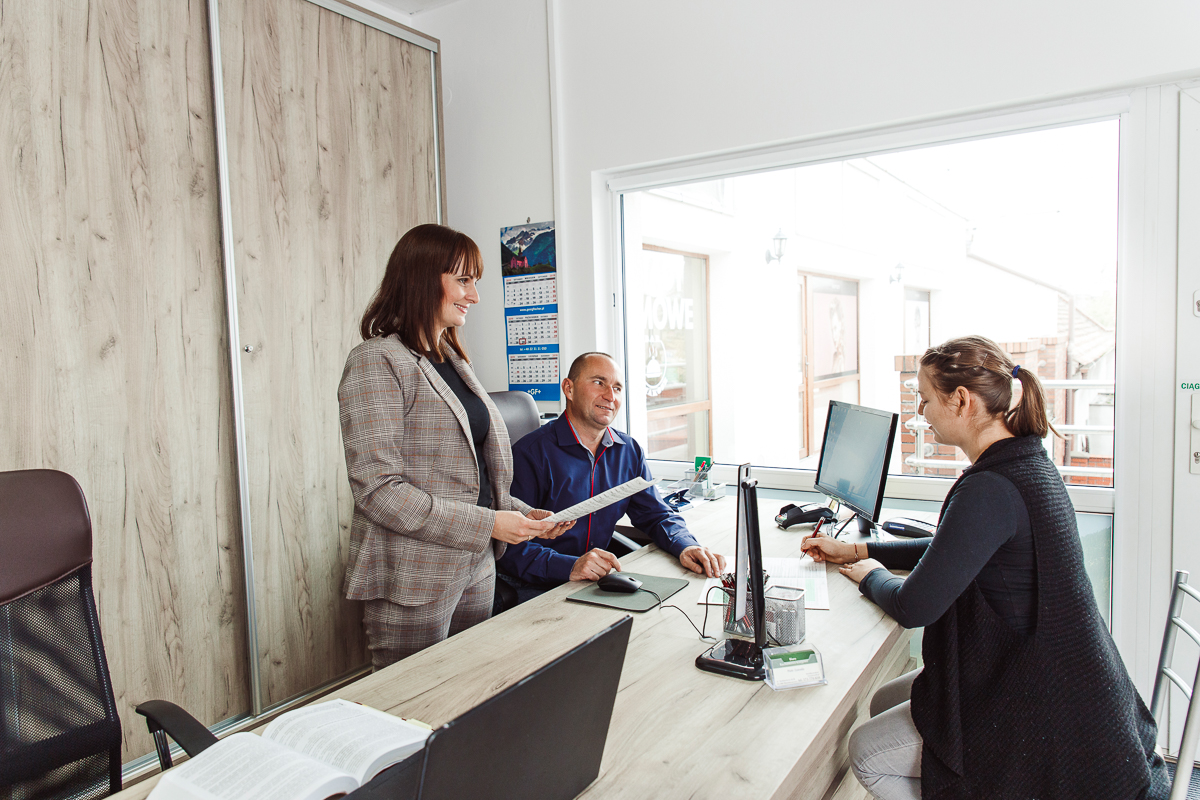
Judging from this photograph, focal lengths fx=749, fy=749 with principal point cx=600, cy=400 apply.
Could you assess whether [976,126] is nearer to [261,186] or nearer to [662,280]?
[662,280]

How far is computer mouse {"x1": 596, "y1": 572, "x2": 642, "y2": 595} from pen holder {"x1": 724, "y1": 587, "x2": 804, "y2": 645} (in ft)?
1.15

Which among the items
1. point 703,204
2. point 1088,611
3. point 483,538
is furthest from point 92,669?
point 703,204

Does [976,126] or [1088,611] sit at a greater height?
[976,126]

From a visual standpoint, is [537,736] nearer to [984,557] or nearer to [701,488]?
[984,557]

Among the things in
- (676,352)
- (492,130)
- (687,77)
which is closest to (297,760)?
(687,77)

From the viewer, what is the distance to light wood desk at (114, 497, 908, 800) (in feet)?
3.53

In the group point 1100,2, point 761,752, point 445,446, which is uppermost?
point 1100,2

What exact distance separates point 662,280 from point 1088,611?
121 inches

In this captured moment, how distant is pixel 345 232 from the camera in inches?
114

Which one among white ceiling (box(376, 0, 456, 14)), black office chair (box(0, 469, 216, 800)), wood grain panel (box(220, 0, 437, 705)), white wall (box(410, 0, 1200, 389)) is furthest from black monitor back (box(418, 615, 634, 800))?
white ceiling (box(376, 0, 456, 14))

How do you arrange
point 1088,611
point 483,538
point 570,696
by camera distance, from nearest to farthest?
1. point 570,696
2. point 1088,611
3. point 483,538

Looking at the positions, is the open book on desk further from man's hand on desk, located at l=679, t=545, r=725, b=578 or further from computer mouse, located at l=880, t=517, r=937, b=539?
computer mouse, located at l=880, t=517, r=937, b=539

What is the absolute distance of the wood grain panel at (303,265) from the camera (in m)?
2.59

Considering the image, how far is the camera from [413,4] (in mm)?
3467
